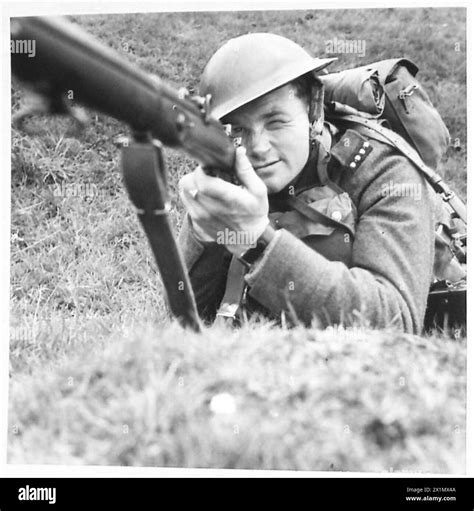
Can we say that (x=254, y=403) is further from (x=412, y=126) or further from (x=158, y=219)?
(x=412, y=126)

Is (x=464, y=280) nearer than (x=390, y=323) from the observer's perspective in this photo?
No

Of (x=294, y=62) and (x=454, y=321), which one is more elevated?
(x=294, y=62)

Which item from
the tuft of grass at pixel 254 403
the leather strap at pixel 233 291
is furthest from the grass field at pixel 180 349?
the leather strap at pixel 233 291

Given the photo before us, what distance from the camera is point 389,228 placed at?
1780mm

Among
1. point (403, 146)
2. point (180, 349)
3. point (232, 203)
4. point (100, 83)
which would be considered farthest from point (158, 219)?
point (403, 146)

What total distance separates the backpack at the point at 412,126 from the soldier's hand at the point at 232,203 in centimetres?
33

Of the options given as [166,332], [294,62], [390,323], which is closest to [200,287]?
[166,332]

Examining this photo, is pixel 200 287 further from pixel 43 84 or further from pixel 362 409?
pixel 43 84

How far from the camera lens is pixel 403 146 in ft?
5.88

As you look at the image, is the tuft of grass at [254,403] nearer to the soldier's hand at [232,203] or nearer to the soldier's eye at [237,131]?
the soldier's hand at [232,203]

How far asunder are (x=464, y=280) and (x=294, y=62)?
0.69 metres

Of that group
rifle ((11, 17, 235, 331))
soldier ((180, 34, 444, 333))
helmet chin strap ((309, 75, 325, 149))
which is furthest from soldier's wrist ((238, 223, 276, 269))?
helmet chin strap ((309, 75, 325, 149))

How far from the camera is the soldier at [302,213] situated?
1722mm

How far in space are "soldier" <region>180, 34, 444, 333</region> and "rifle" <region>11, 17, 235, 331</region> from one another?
99mm
